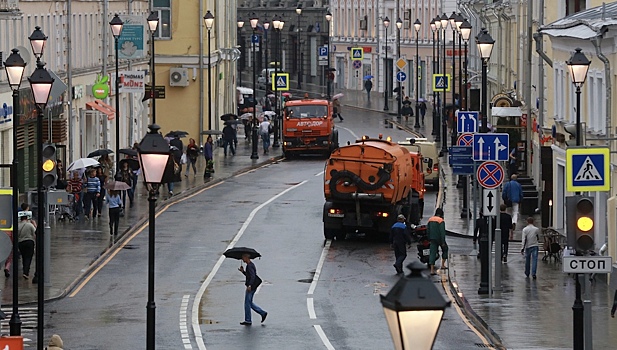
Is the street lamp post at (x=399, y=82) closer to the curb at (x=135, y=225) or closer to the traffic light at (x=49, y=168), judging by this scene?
the curb at (x=135, y=225)

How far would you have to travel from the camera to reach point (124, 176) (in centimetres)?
4528

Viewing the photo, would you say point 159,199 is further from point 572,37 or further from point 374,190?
point 572,37

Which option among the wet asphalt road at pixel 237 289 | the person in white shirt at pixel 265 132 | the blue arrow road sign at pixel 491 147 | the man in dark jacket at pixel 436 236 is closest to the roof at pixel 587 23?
the blue arrow road sign at pixel 491 147

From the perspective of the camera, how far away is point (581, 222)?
802 inches

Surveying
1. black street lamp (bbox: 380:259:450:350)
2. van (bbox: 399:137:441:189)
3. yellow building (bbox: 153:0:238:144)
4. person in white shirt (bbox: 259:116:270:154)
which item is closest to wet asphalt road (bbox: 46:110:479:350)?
van (bbox: 399:137:441:189)

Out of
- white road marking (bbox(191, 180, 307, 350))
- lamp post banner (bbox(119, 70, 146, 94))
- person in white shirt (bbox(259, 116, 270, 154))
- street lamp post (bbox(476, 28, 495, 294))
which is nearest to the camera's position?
white road marking (bbox(191, 180, 307, 350))

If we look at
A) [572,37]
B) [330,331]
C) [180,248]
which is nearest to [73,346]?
[330,331]

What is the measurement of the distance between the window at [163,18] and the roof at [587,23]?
1193 inches

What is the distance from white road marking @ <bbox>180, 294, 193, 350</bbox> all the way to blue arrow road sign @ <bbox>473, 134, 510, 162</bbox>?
6826 mm

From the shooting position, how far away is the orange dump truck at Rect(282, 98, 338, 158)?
64438 mm

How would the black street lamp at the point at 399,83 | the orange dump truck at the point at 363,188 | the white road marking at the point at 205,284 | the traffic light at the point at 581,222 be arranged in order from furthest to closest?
the black street lamp at the point at 399,83
the orange dump truck at the point at 363,188
the white road marking at the point at 205,284
the traffic light at the point at 581,222

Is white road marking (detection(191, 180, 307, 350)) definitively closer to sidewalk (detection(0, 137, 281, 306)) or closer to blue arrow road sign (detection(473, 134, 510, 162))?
sidewalk (detection(0, 137, 281, 306))

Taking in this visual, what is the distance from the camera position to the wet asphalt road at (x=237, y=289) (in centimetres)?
2700

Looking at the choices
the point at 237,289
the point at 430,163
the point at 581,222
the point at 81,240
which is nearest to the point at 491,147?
the point at 237,289
